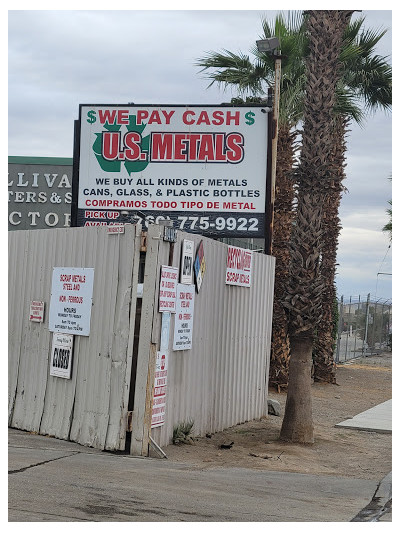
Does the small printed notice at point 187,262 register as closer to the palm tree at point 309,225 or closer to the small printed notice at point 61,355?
the small printed notice at point 61,355

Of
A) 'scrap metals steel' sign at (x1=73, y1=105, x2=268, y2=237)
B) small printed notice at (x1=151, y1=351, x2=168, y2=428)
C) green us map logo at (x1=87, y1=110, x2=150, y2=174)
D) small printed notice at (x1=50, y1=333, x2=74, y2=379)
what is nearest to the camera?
small printed notice at (x1=151, y1=351, x2=168, y2=428)

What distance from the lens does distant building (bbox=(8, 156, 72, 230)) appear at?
23.8 m

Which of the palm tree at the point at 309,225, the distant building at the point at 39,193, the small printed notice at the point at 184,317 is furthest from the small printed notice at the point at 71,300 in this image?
the distant building at the point at 39,193

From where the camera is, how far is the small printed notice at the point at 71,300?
11094 millimetres

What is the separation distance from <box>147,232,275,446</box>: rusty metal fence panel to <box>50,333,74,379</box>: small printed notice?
1.29 metres

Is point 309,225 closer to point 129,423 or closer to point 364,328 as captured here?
point 129,423

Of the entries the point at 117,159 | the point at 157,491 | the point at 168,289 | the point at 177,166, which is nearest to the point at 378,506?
the point at 157,491

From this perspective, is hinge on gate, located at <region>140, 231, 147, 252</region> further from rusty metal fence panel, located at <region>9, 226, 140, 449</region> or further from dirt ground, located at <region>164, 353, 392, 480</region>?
dirt ground, located at <region>164, 353, 392, 480</region>

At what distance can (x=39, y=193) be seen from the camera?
942 inches

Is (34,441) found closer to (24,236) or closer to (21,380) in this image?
(21,380)

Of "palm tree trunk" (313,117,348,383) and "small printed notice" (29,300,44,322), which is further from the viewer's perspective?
"palm tree trunk" (313,117,348,383)

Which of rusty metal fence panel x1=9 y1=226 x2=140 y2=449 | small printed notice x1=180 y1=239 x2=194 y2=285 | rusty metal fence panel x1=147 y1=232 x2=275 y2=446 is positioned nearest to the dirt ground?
rusty metal fence panel x1=147 y1=232 x2=275 y2=446

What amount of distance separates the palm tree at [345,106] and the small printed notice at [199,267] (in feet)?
33.2

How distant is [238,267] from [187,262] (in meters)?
2.48
